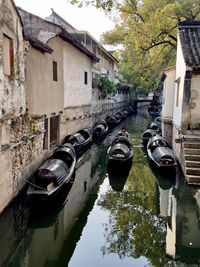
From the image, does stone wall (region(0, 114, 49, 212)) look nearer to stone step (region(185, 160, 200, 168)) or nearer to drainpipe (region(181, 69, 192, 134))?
stone step (region(185, 160, 200, 168))

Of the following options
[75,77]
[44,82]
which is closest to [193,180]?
[44,82]

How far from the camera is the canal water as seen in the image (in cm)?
642

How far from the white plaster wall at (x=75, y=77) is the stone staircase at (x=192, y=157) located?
8548mm

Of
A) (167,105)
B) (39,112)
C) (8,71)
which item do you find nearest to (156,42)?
(167,105)

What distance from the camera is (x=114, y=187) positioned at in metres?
11.4

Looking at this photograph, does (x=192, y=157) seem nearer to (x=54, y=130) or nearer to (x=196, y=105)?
(x=196, y=105)

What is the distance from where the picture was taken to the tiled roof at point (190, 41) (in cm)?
1163

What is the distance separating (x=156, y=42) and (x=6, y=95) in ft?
54.0

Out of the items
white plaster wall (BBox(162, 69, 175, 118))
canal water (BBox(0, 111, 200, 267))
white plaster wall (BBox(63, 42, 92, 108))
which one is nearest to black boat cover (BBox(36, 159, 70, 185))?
canal water (BBox(0, 111, 200, 267))

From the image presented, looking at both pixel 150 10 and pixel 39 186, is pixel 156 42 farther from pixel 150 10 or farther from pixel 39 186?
pixel 39 186

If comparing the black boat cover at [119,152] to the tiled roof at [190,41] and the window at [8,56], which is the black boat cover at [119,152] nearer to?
the tiled roof at [190,41]

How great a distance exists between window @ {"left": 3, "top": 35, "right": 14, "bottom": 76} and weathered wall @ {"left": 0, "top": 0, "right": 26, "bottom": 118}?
122 millimetres

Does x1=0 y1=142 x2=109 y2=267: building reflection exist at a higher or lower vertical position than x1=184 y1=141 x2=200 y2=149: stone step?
lower

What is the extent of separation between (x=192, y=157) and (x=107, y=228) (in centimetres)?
543
